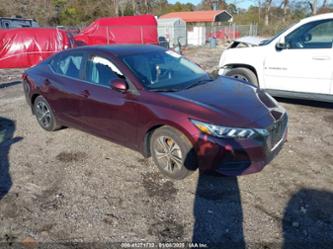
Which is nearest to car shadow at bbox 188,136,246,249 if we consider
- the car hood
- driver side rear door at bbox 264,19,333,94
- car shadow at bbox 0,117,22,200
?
the car hood

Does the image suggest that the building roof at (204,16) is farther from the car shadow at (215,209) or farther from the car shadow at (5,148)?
the car shadow at (215,209)

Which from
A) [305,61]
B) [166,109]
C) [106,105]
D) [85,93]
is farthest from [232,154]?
[305,61]

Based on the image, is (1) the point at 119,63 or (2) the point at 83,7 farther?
(2) the point at 83,7

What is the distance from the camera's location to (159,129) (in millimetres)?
3686

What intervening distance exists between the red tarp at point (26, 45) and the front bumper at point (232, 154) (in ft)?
40.9

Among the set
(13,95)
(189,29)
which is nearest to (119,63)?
(13,95)

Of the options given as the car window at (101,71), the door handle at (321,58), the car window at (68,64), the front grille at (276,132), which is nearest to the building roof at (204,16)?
the door handle at (321,58)

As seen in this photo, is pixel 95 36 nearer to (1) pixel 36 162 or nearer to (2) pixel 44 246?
(1) pixel 36 162

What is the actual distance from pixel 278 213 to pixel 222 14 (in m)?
38.7

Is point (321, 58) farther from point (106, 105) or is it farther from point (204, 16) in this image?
point (204, 16)

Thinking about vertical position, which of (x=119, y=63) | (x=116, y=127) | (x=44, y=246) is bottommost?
(x=44, y=246)

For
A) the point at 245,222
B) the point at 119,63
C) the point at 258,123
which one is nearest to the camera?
the point at 245,222

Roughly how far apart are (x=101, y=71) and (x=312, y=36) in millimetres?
4085

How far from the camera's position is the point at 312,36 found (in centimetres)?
591
